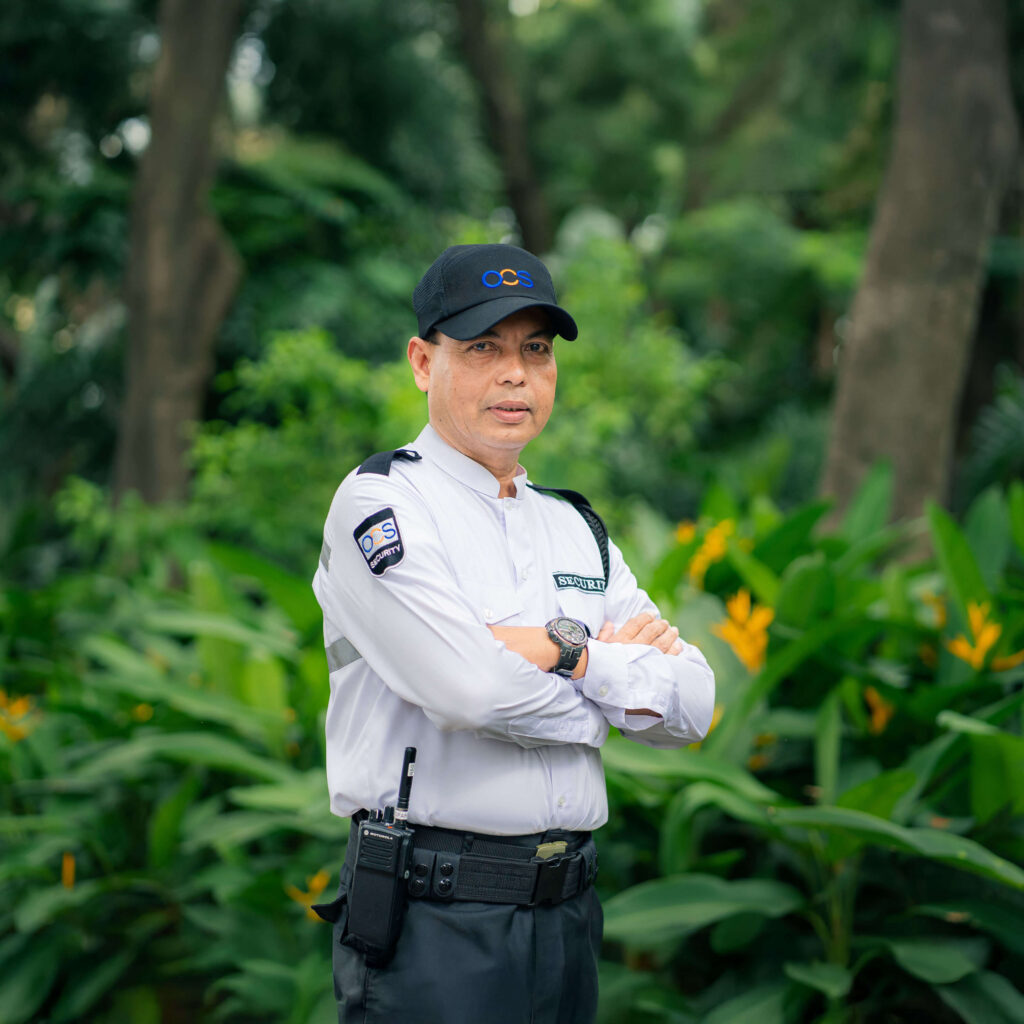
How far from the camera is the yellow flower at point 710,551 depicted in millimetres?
3635

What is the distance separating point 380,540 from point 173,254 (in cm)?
627

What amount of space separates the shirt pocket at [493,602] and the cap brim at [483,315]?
0.35m

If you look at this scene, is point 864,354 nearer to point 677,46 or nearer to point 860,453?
point 860,453

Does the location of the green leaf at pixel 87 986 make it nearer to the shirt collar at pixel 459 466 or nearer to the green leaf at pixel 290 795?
the green leaf at pixel 290 795

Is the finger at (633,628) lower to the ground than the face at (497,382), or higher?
lower

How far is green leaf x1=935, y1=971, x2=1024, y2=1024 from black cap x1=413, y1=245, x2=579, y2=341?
1.82m

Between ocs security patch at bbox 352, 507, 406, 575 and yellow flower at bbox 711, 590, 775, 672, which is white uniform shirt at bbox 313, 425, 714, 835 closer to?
ocs security patch at bbox 352, 507, 406, 575

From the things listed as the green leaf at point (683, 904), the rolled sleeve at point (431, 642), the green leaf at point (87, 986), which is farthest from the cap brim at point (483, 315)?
the green leaf at point (87, 986)

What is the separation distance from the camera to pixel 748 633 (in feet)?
9.54

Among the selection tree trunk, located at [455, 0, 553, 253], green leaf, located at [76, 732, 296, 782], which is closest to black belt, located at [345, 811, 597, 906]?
green leaf, located at [76, 732, 296, 782]

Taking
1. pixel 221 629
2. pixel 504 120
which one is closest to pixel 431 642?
pixel 221 629

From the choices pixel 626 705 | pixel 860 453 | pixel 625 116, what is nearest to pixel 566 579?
pixel 626 705

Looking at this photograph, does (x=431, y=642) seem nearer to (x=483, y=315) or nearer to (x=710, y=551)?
(x=483, y=315)

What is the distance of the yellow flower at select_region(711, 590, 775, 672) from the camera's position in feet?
9.29
